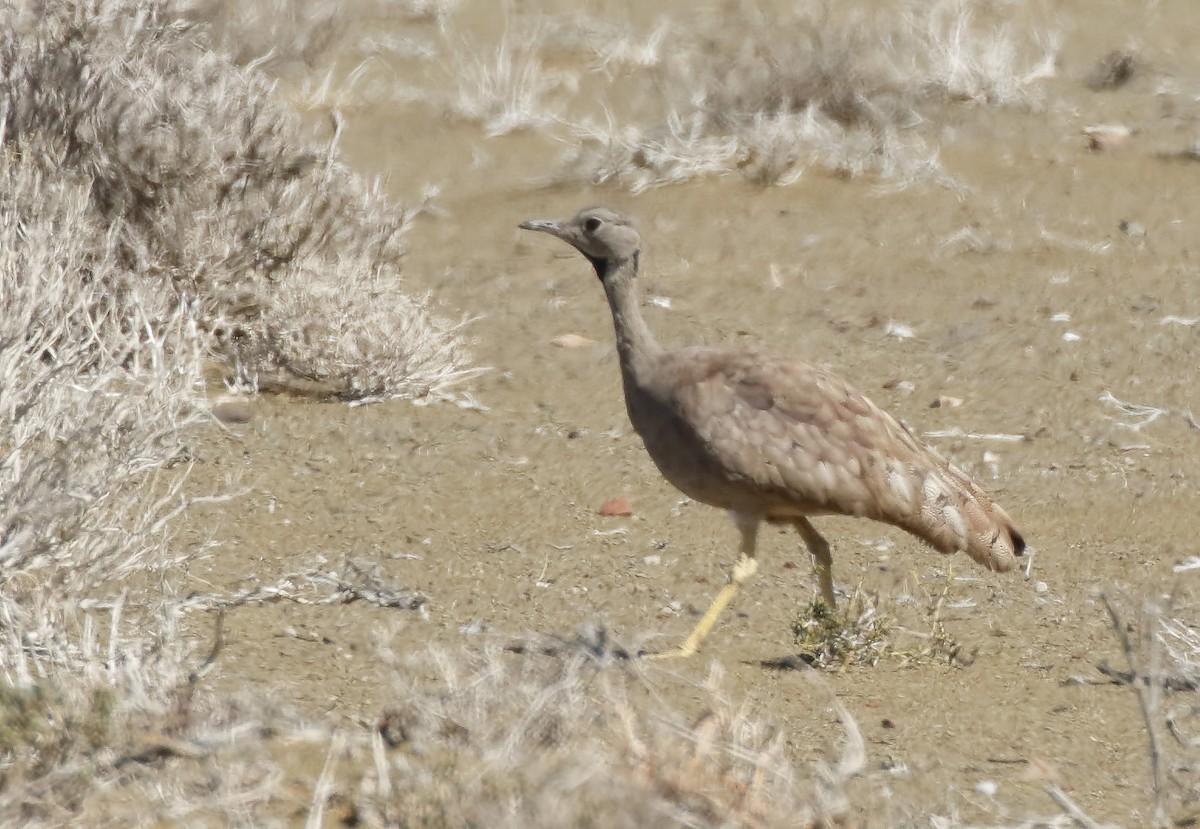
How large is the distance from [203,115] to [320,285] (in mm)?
961

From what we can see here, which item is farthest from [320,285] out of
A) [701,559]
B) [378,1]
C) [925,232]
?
[378,1]

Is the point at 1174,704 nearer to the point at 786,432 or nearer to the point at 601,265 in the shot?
the point at 786,432

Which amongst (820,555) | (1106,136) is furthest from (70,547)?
(1106,136)

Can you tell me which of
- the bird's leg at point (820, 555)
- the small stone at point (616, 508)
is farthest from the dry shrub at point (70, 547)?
the bird's leg at point (820, 555)

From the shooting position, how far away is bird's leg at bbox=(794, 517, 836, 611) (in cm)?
621

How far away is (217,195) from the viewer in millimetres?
8250

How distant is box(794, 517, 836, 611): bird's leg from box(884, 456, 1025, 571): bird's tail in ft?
1.10

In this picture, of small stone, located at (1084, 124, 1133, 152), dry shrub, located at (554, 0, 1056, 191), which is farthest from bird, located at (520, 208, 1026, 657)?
small stone, located at (1084, 124, 1133, 152)

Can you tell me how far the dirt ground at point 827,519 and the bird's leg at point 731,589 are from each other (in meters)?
0.09

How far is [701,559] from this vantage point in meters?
6.97

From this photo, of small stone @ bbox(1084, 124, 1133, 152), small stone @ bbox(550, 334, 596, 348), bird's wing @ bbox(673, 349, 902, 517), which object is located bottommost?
small stone @ bbox(550, 334, 596, 348)

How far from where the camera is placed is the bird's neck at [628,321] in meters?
6.15

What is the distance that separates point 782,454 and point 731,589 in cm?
55

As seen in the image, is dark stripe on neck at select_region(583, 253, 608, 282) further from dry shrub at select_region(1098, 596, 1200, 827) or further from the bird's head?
dry shrub at select_region(1098, 596, 1200, 827)
